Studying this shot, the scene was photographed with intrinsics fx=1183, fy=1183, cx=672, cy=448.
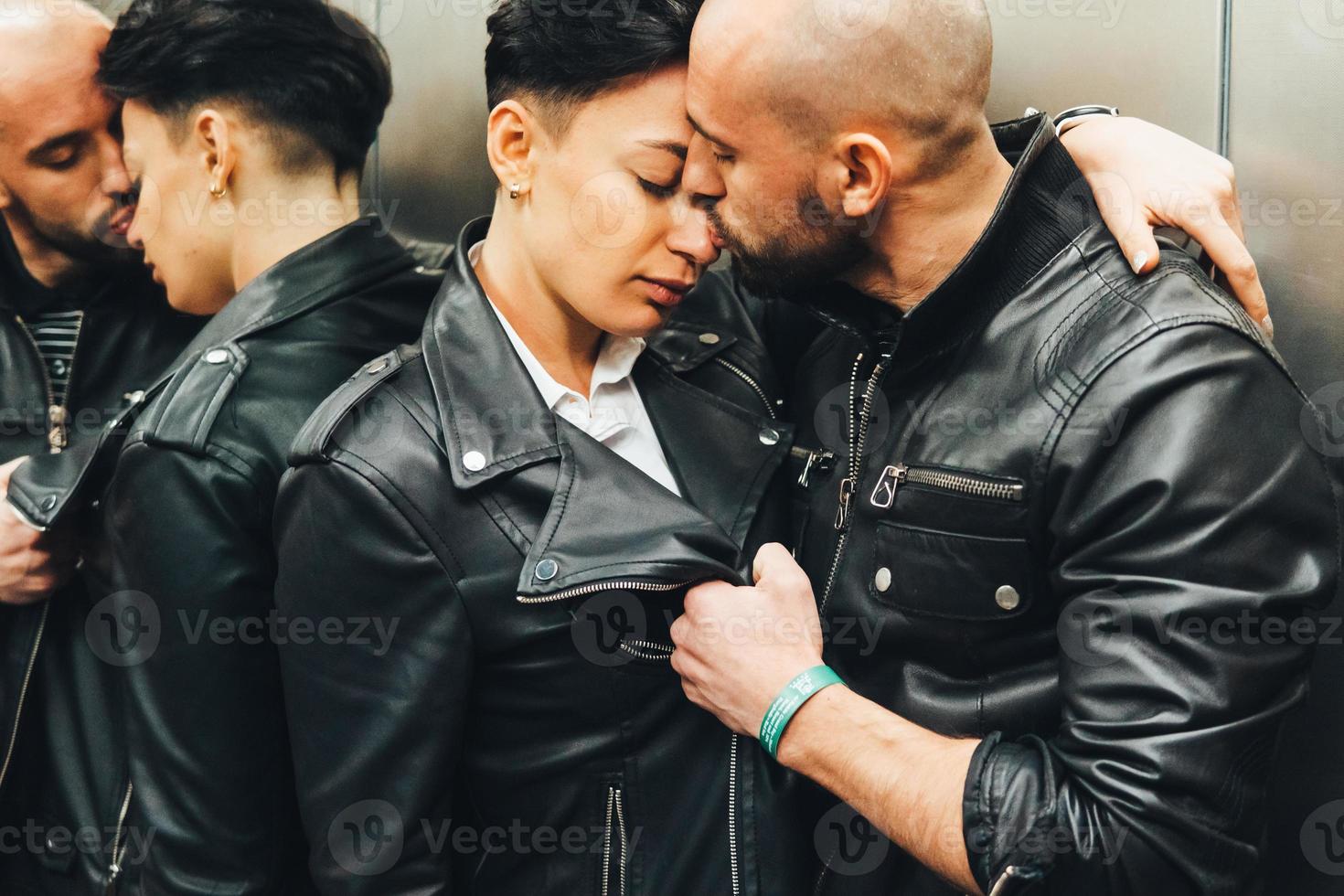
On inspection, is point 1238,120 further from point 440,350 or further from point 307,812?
point 307,812

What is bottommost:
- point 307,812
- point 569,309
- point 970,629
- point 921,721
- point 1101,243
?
point 307,812

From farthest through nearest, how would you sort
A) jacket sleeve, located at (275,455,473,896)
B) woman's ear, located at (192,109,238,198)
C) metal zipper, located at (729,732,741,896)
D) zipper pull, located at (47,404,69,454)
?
zipper pull, located at (47,404,69,454), woman's ear, located at (192,109,238,198), metal zipper, located at (729,732,741,896), jacket sleeve, located at (275,455,473,896)

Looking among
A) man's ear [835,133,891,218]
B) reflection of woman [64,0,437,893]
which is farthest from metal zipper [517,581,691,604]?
man's ear [835,133,891,218]

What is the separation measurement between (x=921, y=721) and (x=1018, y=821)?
0.25 metres

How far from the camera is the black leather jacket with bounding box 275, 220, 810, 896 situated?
1.65 m

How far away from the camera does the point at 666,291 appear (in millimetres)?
1930

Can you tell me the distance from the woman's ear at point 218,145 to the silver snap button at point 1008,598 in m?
1.51

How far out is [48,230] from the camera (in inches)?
92.0

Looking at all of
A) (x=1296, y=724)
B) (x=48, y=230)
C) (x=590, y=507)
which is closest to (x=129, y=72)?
(x=48, y=230)

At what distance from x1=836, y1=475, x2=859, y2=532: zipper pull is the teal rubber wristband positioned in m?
0.26

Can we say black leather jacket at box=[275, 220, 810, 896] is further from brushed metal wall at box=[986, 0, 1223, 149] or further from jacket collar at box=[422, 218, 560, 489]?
brushed metal wall at box=[986, 0, 1223, 149]

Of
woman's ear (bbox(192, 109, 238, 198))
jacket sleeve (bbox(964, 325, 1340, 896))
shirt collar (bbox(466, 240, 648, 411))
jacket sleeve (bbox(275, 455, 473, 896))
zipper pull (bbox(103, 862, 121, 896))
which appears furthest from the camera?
woman's ear (bbox(192, 109, 238, 198))

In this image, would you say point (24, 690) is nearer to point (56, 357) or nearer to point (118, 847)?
point (118, 847)

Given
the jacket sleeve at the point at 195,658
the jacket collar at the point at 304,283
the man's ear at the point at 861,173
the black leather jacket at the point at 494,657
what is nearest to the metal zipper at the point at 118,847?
the jacket sleeve at the point at 195,658
